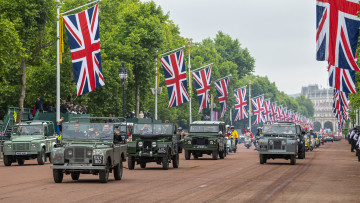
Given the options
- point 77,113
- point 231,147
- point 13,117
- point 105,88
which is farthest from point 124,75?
point 105,88

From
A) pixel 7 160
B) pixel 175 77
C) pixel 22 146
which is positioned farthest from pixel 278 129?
pixel 175 77

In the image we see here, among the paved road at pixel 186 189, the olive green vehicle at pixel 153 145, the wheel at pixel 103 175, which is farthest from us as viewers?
the olive green vehicle at pixel 153 145

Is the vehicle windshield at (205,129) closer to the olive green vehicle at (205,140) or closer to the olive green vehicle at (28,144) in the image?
the olive green vehicle at (205,140)

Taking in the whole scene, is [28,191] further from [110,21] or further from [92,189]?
[110,21]

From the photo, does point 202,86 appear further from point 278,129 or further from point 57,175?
point 57,175

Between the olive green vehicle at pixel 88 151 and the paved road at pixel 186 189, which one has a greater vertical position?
the olive green vehicle at pixel 88 151

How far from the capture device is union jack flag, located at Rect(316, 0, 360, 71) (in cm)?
2745

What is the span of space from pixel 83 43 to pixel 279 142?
11.6 metres

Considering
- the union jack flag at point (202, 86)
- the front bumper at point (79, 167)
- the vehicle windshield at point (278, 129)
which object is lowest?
the front bumper at point (79, 167)

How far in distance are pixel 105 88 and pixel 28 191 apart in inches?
1711

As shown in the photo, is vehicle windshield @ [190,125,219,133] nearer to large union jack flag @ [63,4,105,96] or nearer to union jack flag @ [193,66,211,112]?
large union jack flag @ [63,4,105,96]

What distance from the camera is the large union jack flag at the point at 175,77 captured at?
53.5 metres

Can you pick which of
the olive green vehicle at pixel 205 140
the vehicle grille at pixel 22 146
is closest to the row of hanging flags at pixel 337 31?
the olive green vehicle at pixel 205 140

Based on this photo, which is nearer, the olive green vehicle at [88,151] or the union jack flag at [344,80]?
the olive green vehicle at [88,151]
